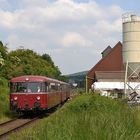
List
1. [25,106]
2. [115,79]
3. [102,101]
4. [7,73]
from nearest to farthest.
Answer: [102,101] < [25,106] < [7,73] < [115,79]

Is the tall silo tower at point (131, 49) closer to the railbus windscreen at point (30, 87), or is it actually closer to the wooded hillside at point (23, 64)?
the wooded hillside at point (23, 64)

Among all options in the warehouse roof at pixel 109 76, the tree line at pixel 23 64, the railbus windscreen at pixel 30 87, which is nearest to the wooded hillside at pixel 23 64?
the tree line at pixel 23 64

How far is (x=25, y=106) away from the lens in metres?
32.1

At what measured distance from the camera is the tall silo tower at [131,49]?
200 feet

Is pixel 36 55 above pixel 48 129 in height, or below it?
above

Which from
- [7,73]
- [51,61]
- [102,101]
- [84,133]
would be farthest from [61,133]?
[51,61]

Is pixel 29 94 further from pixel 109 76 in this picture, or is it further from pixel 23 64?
pixel 109 76

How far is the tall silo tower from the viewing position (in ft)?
200

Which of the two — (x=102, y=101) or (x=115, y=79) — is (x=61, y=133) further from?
(x=115, y=79)

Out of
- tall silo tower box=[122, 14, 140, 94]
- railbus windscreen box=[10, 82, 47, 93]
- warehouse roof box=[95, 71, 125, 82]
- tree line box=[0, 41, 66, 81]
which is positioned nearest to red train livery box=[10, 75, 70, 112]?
railbus windscreen box=[10, 82, 47, 93]

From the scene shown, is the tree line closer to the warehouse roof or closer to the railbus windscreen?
the railbus windscreen

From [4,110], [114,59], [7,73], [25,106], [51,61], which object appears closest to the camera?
[25,106]

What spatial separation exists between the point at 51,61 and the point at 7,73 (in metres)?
66.8

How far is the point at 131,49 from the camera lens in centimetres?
6166
